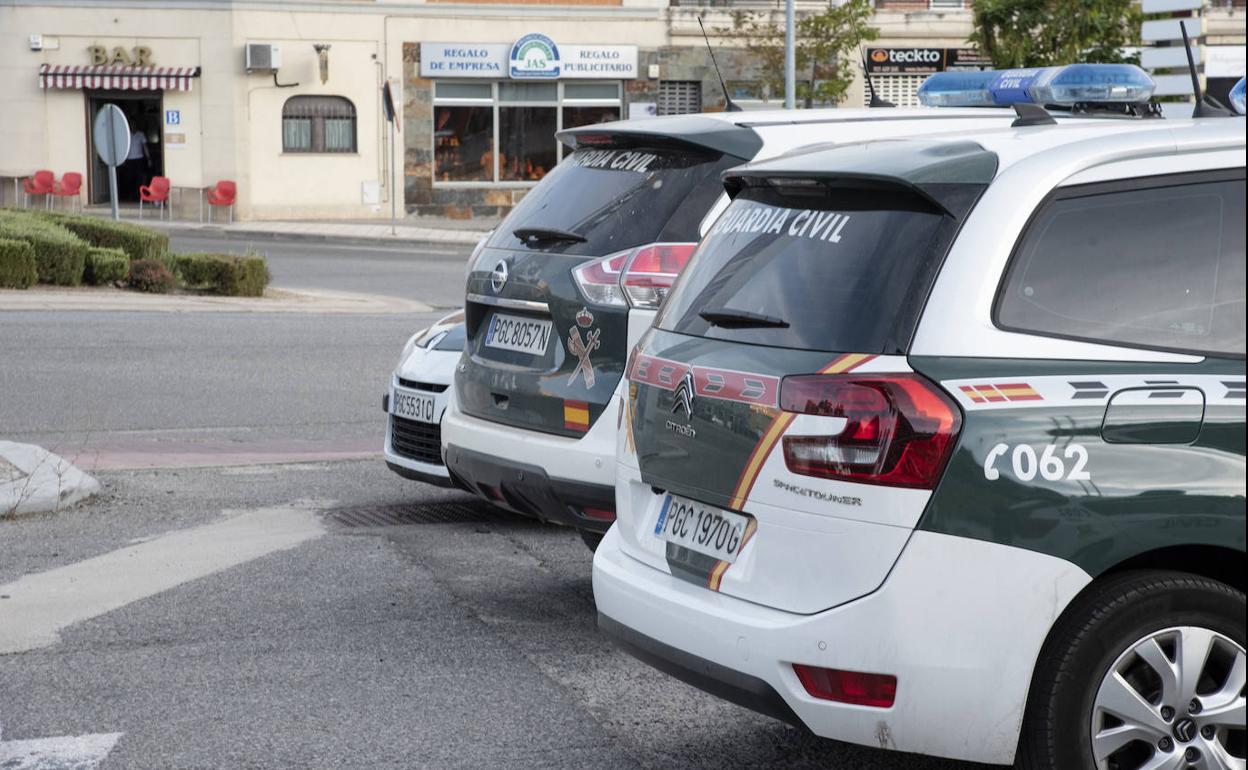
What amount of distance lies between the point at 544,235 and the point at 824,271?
2.06 meters

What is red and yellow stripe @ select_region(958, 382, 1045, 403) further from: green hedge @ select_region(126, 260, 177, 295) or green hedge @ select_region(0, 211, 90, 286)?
green hedge @ select_region(126, 260, 177, 295)

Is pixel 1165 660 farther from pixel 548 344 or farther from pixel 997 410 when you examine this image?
pixel 548 344

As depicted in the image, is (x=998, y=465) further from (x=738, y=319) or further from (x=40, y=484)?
(x=40, y=484)

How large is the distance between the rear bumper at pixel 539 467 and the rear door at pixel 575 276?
0.06 m

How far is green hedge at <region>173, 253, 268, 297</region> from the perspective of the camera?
2012 centimetres

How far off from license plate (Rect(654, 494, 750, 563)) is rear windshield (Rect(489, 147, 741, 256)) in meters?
1.57

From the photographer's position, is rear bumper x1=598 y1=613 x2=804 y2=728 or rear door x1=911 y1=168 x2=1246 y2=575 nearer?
rear door x1=911 y1=168 x2=1246 y2=575

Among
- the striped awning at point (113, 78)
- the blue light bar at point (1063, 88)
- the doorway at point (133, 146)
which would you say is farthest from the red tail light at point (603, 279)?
the doorway at point (133, 146)

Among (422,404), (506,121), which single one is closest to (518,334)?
(422,404)

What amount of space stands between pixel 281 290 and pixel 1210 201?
18.3 meters

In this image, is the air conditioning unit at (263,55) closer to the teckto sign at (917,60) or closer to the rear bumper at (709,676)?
the teckto sign at (917,60)

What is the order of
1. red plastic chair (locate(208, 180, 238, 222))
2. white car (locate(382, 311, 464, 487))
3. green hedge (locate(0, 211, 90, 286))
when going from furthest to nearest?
red plastic chair (locate(208, 180, 238, 222)), green hedge (locate(0, 211, 90, 286)), white car (locate(382, 311, 464, 487))

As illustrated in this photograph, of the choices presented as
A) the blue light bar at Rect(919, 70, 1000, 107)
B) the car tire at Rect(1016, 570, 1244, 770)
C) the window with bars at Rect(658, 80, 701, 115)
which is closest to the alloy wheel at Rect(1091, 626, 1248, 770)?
the car tire at Rect(1016, 570, 1244, 770)

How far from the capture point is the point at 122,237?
20.8 metres
